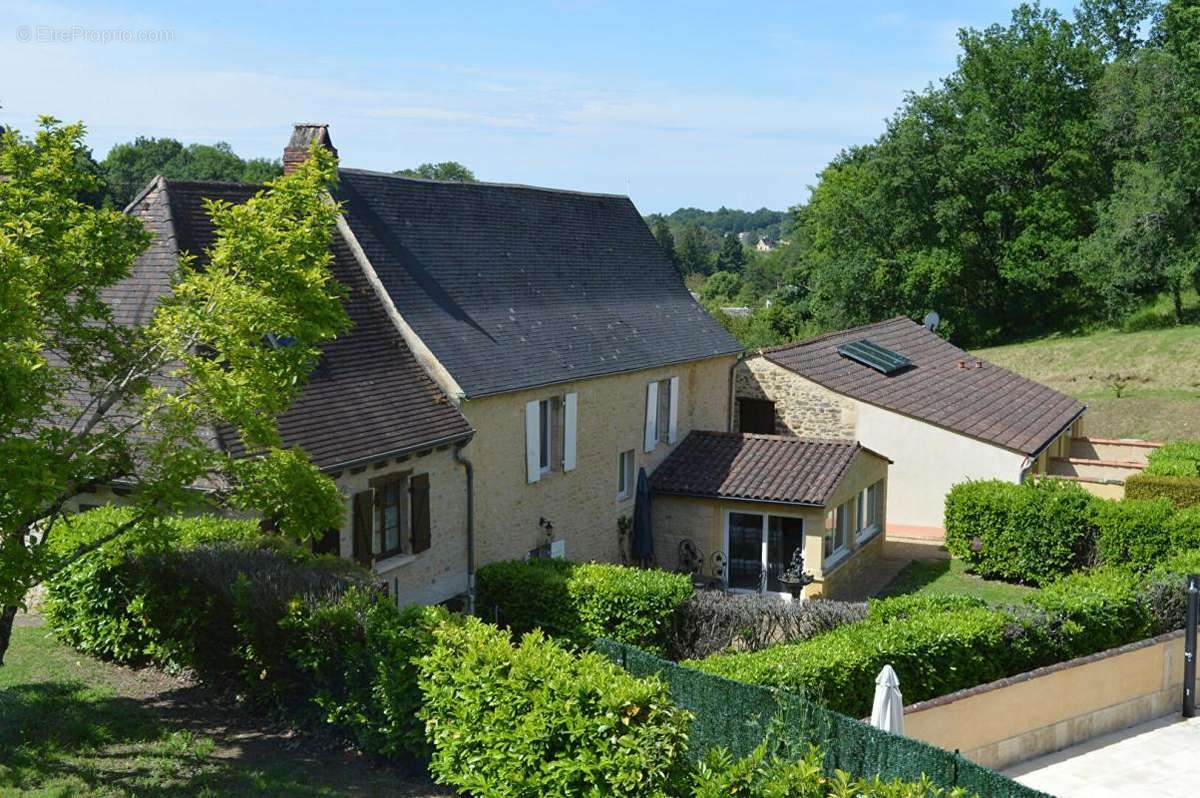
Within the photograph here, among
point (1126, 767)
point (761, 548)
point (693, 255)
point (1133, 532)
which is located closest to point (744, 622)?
point (1126, 767)

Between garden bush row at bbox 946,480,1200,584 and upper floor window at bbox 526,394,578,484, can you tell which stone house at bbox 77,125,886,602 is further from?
garden bush row at bbox 946,480,1200,584

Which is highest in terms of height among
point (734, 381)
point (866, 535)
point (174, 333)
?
point (174, 333)

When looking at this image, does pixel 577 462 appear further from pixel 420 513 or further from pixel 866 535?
pixel 866 535

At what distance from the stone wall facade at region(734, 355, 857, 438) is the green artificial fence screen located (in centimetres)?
1885

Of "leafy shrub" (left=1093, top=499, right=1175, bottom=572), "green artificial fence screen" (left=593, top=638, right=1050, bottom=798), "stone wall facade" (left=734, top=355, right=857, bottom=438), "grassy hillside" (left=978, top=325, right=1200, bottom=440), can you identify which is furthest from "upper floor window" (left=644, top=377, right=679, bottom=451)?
"grassy hillside" (left=978, top=325, right=1200, bottom=440)

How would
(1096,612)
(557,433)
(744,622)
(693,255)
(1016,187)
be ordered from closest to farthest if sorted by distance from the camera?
(1096,612), (744,622), (557,433), (1016,187), (693,255)

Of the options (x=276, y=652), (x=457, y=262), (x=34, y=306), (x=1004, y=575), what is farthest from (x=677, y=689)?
(x=1004, y=575)

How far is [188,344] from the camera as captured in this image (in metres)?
12.2

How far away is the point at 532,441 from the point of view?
22281 millimetres

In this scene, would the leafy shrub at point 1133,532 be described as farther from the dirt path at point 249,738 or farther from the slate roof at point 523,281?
the dirt path at point 249,738

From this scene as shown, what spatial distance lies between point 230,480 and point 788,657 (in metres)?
7.01

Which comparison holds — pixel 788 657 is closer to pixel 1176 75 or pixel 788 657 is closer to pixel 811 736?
pixel 811 736

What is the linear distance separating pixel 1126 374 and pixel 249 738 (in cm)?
4419

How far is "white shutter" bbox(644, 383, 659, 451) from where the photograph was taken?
26531 millimetres
